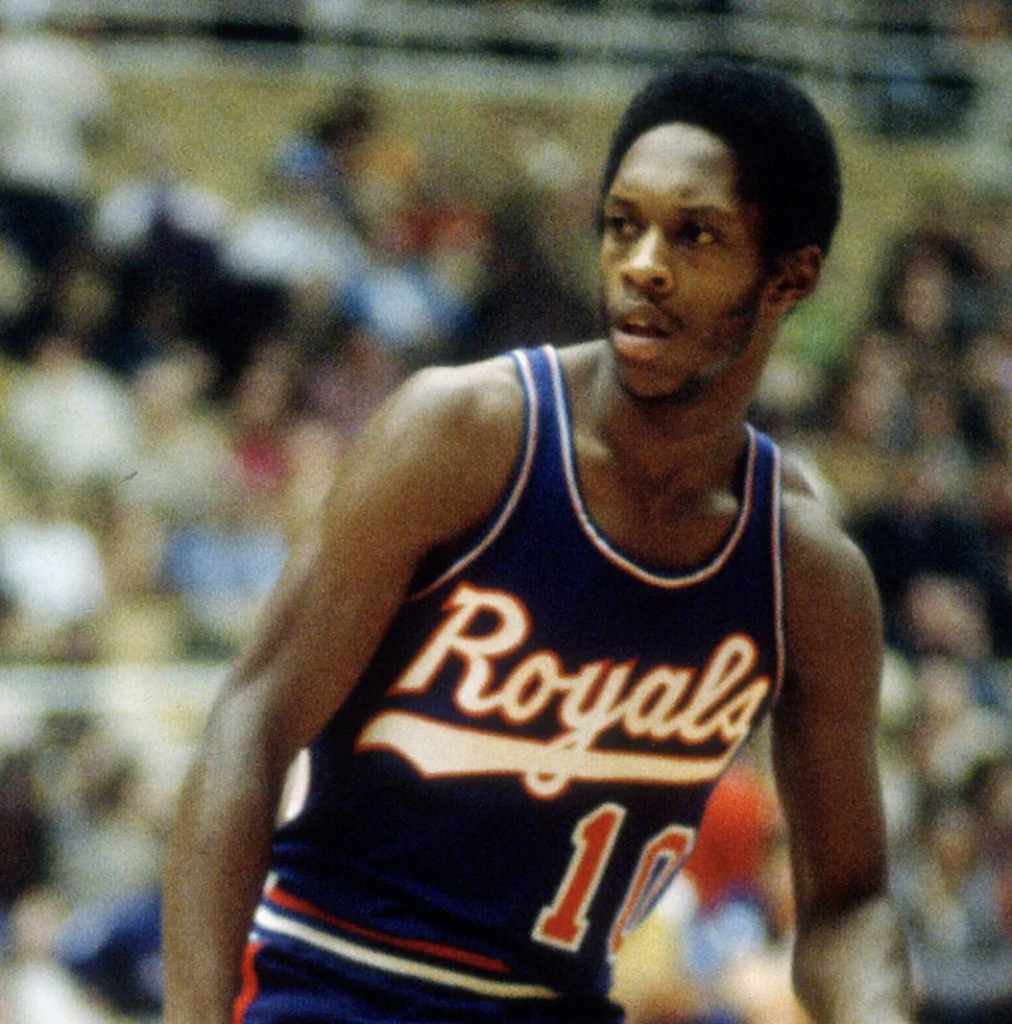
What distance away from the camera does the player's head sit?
107 inches

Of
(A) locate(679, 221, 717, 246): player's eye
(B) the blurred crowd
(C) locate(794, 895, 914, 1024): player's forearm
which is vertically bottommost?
(B) the blurred crowd

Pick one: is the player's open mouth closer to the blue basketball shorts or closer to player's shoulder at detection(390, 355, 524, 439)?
player's shoulder at detection(390, 355, 524, 439)

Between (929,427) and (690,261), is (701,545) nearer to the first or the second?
(690,261)

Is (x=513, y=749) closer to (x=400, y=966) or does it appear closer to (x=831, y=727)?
(x=400, y=966)

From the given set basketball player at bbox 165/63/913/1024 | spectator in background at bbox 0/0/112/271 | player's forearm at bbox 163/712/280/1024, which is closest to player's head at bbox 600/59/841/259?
basketball player at bbox 165/63/913/1024

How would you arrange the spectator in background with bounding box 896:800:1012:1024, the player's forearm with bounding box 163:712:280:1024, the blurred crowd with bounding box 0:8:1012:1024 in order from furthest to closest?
1. the spectator in background with bounding box 896:800:1012:1024
2. the blurred crowd with bounding box 0:8:1012:1024
3. the player's forearm with bounding box 163:712:280:1024

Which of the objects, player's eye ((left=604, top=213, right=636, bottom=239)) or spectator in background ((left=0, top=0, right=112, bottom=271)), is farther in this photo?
spectator in background ((left=0, top=0, right=112, bottom=271))

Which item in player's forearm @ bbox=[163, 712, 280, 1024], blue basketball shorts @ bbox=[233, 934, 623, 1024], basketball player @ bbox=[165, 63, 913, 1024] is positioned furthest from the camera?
blue basketball shorts @ bbox=[233, 934, 623, 1024]

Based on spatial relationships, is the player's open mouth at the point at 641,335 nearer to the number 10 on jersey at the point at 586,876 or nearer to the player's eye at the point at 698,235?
the player's eye at the point at 698,235

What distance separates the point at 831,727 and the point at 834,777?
0.08 metres

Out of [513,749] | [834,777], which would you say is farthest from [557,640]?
[834,777]

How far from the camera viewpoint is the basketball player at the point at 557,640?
2639 millimetres

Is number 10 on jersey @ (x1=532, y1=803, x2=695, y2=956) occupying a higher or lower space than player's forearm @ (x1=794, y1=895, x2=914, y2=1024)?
higher

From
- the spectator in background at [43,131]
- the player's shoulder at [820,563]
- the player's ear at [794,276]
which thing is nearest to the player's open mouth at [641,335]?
the player's ear at [794,276]
